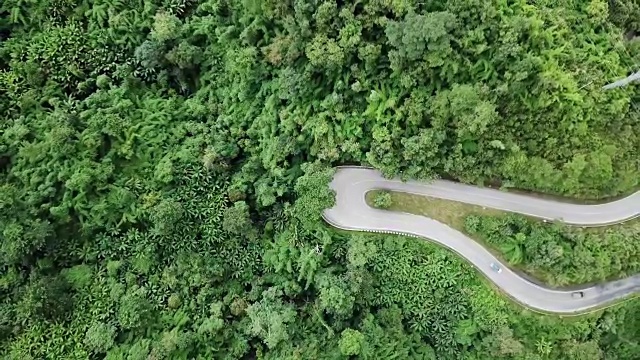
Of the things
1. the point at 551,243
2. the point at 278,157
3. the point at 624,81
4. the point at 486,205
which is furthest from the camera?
the point at 278,157

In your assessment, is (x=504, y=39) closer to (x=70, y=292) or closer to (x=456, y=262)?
(x=456, y=262)

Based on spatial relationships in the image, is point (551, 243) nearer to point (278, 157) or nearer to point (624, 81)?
point (624, 81)

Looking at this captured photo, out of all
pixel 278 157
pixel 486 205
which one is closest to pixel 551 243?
pixel 486 205

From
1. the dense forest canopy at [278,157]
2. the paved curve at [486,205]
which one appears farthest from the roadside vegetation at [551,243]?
the dense forest canopy at [278,157]

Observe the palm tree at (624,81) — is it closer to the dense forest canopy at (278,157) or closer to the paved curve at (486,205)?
the dense forest canopy at (278,157)

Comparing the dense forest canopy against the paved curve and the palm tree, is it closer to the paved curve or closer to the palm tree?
the palm tree

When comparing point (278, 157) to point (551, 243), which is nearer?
point (551, 243)

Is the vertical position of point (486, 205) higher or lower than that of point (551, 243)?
higher

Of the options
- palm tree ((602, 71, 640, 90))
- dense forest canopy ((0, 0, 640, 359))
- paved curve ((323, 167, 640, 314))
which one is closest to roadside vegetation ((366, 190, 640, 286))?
paved curve ((323, 167, 640, 314))
